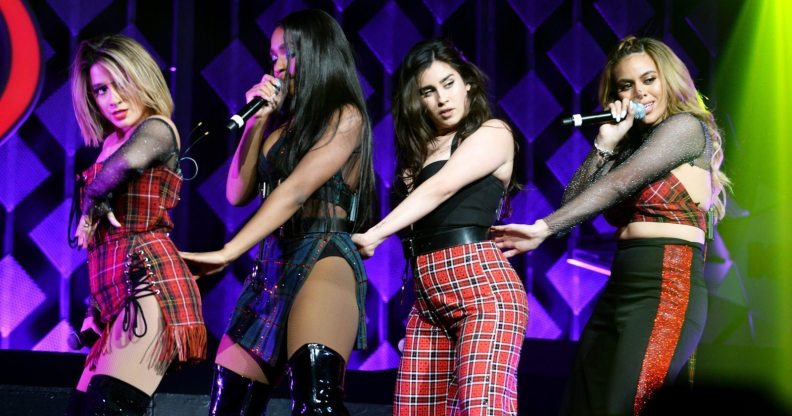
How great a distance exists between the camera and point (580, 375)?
7.72 feet

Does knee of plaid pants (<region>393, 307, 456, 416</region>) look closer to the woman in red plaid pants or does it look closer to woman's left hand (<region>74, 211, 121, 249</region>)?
the woman in red plaid pants

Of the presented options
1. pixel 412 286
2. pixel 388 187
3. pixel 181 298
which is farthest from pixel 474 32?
pixel 181 298

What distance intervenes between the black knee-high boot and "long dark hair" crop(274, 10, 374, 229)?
0.46 metres

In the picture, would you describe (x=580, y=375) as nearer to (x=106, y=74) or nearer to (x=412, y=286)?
(x=412, y=286)

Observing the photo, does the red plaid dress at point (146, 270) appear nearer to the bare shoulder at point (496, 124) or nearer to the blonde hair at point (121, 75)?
the blonde hair at point (121, 75)

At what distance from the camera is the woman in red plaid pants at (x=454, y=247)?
6.98 feet

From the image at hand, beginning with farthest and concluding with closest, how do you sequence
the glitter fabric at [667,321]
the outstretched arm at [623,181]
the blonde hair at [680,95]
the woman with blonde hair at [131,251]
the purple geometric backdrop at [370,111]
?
the purple geometric backdrop at [370,111] → the blonde hair at [680,95] → the outstretched arm at [623,181] → the glitter fabric at [667,321] → the woman with blonde hair at [131,251]

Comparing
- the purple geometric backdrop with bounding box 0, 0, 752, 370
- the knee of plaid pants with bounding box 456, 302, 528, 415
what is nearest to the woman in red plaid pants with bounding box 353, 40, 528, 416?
the knee of plaid pants with bounding box 456, 302, 528, 415

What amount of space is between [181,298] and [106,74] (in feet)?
1.99

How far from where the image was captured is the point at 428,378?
226 centimetres

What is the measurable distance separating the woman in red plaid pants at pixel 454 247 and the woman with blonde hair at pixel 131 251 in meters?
0.48

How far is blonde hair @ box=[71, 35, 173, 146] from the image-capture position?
2273 mm

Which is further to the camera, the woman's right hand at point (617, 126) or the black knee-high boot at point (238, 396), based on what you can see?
the woman's right hand at point (617, 126)

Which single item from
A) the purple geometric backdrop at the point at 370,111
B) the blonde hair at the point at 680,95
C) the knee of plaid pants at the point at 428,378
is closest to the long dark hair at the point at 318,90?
the knee of plaid pants at the point at 428,378
